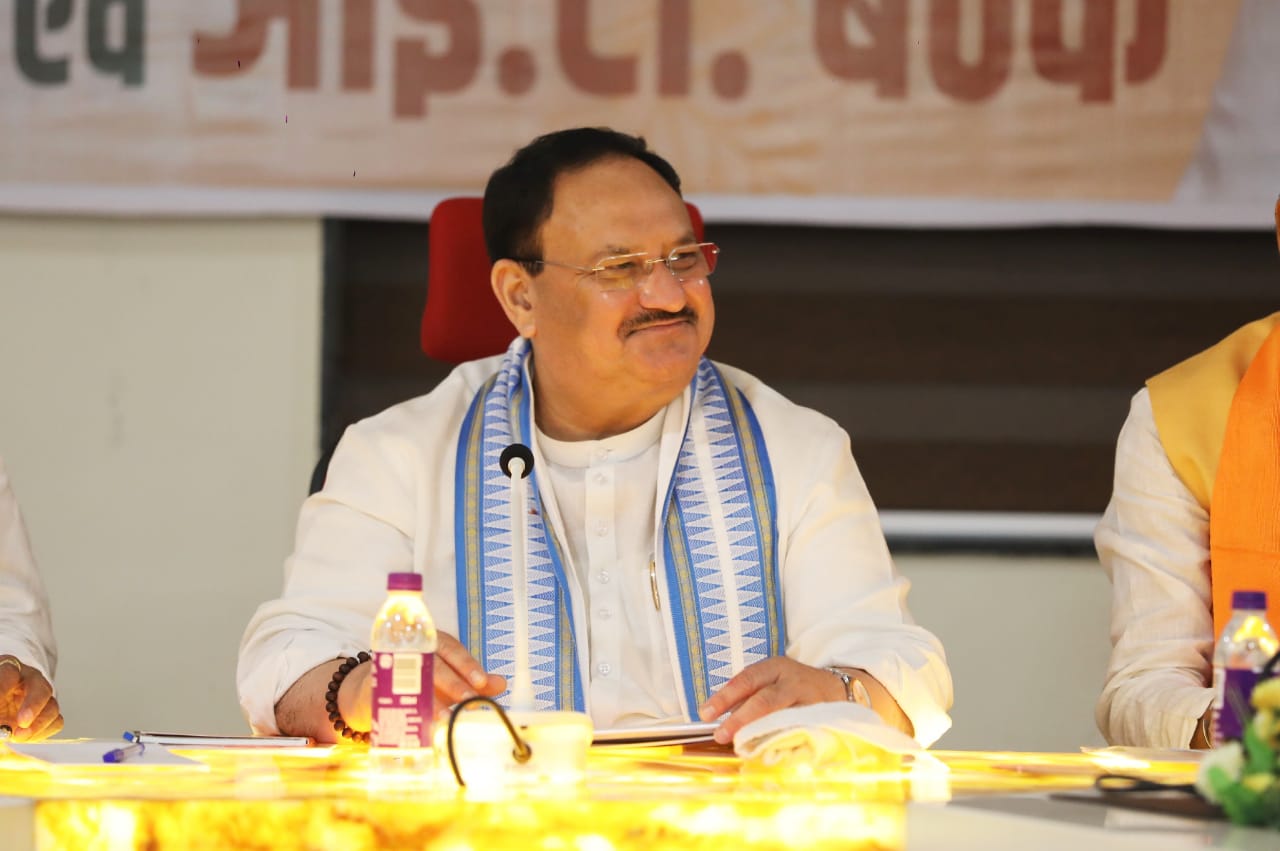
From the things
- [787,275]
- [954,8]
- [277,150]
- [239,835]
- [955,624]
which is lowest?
[955,624]

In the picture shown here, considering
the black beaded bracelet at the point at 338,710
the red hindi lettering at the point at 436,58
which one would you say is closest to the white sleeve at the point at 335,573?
the black beaded bracelet at the point at 338,710

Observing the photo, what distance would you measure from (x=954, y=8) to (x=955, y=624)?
1233 mm

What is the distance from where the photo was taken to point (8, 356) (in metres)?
3.43

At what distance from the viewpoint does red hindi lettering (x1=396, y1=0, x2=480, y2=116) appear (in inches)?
130

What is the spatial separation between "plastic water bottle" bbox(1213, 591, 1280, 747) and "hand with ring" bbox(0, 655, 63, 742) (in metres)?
1.32

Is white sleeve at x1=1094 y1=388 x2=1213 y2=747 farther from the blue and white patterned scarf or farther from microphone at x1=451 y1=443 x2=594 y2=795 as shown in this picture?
microphone at x1=451 y1=443 x2=594 y2=795

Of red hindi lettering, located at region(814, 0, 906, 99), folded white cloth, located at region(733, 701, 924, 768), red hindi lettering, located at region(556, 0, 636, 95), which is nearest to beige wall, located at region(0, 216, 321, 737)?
red hindi lettering, located at region(556, 0, 636, 95)

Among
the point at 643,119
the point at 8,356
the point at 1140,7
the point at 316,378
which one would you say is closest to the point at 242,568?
the point at 316,378

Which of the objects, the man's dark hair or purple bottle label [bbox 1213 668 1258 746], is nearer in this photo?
purple bottle label [bbox 1213 668 1258 746]

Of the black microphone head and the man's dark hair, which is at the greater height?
the man's dark hair

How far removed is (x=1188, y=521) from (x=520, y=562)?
93cm

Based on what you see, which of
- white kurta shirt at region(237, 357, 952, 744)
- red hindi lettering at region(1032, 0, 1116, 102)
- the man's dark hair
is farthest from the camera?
red hindi lettering at region(1032, 0, 1116, 102)

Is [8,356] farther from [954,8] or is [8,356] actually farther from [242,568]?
[954,8]

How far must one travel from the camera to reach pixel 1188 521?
7.64 feet
